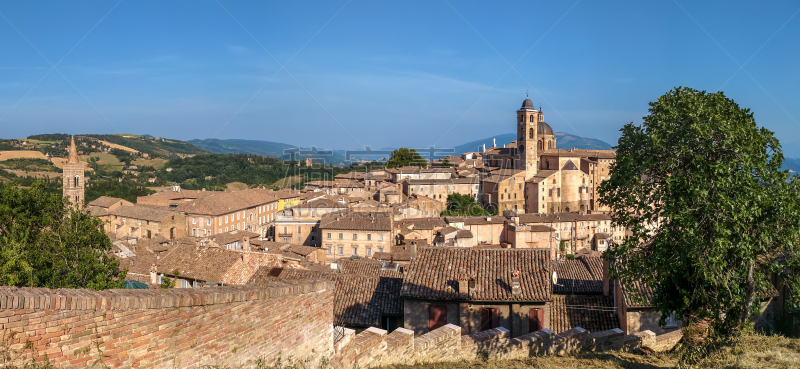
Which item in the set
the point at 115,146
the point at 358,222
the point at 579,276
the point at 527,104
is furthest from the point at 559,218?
the point at 115,146

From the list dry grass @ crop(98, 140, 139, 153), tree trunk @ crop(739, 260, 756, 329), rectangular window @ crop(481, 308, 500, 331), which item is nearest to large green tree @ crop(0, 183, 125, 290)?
rectangular window @ crop(481, 308, 500, 331)

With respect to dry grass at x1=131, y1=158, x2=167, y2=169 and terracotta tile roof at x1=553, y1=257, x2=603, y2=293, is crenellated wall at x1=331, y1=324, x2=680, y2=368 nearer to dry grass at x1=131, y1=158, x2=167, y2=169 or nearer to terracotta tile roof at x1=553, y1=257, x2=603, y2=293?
terracotta tile roof at x1=553, y1=257, x2=603, y2=293

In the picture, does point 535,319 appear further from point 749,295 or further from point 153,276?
point 153,276

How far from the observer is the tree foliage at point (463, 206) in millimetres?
66250

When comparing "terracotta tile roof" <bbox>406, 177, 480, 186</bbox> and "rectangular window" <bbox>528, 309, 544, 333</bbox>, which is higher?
"terracotta tile roof" <bbox>406, 177, 480, 186</bbox>

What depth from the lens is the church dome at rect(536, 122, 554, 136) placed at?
8588 cm

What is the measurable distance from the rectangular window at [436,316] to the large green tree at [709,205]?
202 inches

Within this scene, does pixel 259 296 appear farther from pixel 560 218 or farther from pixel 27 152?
pixel 27 152

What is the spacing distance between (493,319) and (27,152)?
121577 mm

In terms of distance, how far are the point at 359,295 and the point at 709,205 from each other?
31.9 ft

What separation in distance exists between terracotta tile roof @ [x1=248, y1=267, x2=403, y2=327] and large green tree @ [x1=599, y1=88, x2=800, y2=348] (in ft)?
22.8

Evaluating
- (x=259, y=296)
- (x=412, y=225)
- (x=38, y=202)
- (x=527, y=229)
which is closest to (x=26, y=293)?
(x=259, y=296)

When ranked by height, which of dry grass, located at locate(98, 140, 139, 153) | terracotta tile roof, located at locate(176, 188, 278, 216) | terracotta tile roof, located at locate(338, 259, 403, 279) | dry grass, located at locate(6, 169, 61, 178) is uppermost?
dry grass, located at locate(98, 140, 139, 153)

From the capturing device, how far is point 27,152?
352ft
